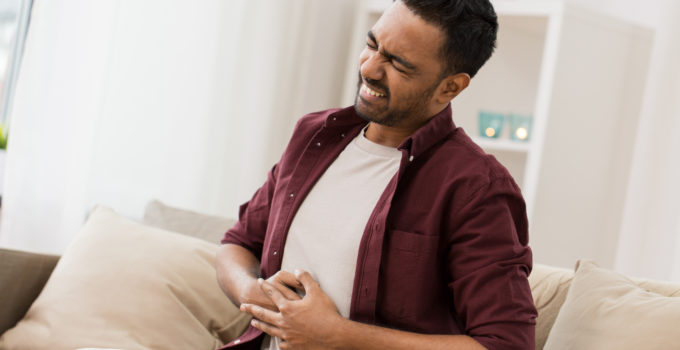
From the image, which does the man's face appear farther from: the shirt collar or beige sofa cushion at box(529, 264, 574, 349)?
beige sofa cushion at box(529, 264, 574, 349)

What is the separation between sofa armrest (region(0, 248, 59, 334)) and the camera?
6.17ft

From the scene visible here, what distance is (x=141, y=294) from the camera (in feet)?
6.27

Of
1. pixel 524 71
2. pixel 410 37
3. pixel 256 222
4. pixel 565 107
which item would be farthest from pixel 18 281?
pixel 524 71

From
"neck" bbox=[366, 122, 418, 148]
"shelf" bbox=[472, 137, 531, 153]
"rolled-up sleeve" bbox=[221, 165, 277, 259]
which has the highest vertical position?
"shelf" bbox=[472, 137, 531, 153]

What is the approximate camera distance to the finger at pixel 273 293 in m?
1.35

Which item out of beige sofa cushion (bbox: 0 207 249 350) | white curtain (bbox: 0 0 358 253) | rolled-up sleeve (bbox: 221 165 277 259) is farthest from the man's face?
white curtain (bbox: 0 0 358 253)

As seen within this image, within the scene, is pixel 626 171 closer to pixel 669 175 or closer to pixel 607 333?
pixel 669 175

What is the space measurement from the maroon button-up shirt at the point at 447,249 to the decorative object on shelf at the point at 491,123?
6.12ft

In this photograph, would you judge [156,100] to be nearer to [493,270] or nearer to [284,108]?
[284,108]

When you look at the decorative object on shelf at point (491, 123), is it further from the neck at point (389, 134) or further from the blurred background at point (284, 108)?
the neck at point (389, 134)

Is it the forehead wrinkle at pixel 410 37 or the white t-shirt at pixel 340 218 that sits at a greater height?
the forehead wrinkle at pixel 410 37

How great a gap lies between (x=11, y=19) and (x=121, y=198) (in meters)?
0.82

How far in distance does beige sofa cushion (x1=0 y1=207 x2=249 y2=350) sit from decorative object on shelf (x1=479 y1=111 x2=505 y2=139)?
154cm

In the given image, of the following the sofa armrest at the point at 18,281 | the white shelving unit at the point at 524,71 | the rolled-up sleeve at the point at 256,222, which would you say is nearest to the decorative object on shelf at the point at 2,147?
the sofa armrest at the point at 18,281
